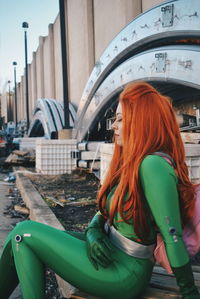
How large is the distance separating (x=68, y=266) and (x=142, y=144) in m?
0.68

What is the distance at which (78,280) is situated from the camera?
5.72 feet

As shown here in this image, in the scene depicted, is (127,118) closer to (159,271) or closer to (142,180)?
(142,180)

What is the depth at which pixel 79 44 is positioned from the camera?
1683cm

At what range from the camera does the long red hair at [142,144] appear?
167 centimetres

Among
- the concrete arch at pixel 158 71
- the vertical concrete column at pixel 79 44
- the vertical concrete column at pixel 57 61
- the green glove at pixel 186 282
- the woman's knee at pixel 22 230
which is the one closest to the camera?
the green glove at pixel 186 282

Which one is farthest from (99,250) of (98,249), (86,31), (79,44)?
(79,44)

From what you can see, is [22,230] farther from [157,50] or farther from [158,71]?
[157,50]

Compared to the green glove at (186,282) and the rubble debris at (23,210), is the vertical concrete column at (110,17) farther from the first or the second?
the green glove at (186,282)

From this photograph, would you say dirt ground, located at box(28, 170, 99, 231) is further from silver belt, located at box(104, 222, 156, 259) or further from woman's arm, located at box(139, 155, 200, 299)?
woman's arm, located at box(139, 155, 200, 299)

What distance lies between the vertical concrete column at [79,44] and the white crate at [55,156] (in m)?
5.73

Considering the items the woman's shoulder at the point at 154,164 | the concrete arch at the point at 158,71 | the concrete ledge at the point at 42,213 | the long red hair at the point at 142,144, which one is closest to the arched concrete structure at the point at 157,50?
the concrete arch at the point at 158,71

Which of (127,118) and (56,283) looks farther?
(56,283)

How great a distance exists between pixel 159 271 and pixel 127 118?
991 mm

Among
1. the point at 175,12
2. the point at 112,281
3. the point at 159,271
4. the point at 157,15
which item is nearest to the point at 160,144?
the point at 112,281
